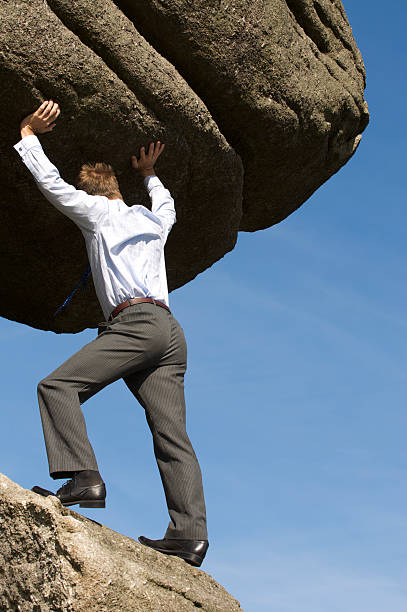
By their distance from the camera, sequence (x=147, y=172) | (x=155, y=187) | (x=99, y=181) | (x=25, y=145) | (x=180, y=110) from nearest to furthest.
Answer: (x=25, y=145) → (x=99, y=181) → (x=155, y=187) → (x=180, y=110) → (x=147, y=172)

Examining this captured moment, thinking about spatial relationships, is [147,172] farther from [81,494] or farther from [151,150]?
[81,494]

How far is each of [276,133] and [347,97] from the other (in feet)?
3.32

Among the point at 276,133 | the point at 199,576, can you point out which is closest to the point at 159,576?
the point at 199,576

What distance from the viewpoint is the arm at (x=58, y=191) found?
16.9 feet

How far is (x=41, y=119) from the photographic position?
5.58 m

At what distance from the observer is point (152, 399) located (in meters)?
5.16

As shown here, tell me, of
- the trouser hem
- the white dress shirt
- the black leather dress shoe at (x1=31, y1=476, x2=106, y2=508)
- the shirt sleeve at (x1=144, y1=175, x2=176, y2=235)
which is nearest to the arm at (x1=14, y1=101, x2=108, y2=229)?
the white dress shirt

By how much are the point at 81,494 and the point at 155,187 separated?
7.93 feet

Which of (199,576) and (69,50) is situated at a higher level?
(69,50)

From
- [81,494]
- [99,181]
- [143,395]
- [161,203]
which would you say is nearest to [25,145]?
[99,181]

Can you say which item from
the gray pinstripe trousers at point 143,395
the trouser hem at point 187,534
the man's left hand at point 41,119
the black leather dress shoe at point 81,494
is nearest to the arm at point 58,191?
the man's left hand at point 41,119

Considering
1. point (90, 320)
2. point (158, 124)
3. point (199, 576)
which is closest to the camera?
point (199, 576)

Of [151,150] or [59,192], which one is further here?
[151,150]

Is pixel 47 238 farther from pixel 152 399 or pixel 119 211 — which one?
pixel 152 399
